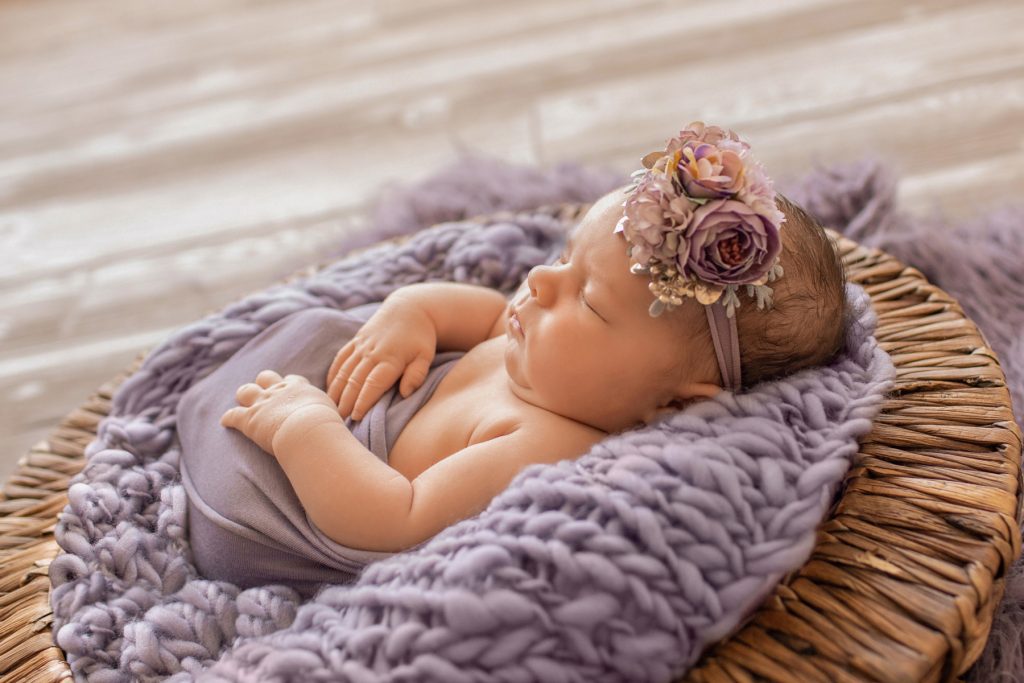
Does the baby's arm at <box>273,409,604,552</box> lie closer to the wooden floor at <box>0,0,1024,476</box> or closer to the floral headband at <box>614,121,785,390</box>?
the floral headband at <box>614,121,785,390</box>

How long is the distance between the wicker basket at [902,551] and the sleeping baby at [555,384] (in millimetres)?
120

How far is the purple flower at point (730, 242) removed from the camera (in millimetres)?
829

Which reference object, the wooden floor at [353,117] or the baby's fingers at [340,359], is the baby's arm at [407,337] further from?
the wooden floor at [353,117]

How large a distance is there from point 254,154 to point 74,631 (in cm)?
138

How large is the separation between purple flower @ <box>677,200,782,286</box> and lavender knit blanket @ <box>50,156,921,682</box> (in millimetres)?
124

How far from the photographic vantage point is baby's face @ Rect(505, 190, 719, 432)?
0.92 meters

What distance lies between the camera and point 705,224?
0.83 meters

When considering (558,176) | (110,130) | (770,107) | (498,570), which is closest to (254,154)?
(110,130)

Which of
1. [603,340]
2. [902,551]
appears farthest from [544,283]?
[902,551]

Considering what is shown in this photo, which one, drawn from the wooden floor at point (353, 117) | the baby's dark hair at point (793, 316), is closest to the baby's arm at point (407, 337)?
the baby's dark hair at point (793, 316)

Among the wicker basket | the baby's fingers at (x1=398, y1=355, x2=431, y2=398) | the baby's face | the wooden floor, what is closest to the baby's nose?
the baby's face

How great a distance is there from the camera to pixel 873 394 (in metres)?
0.89

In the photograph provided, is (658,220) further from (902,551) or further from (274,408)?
(274,408)

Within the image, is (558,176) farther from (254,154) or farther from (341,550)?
(341,550)
